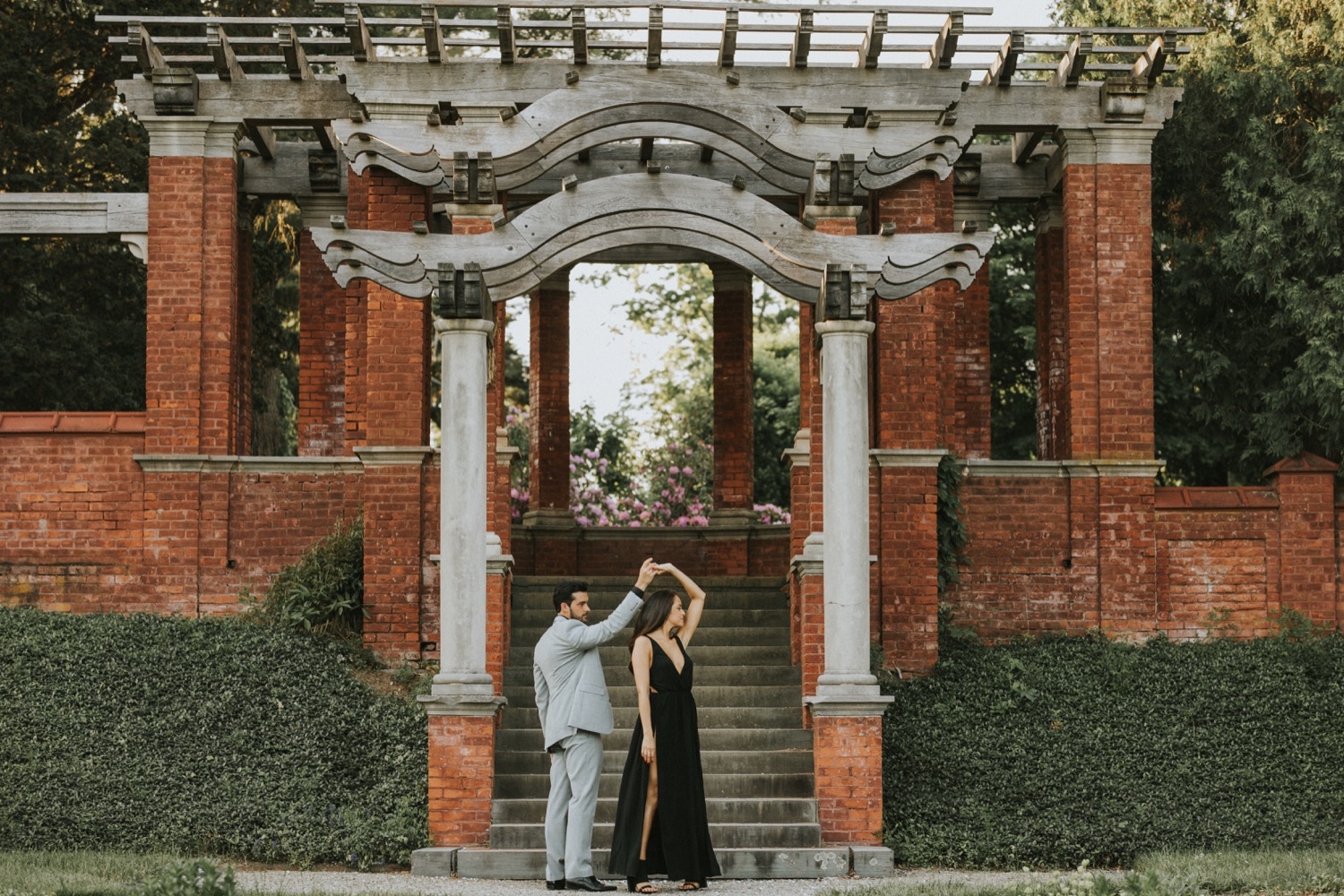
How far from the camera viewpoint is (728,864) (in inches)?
442

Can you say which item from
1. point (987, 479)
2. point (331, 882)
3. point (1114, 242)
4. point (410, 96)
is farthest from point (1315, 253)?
point (331, 882)

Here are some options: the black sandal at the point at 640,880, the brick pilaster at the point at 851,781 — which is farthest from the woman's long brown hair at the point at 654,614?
the brick pilaster at the point at 851,781

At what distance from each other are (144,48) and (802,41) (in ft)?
19.2

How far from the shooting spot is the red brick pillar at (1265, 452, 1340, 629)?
50.8 ft

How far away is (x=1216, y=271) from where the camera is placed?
17.8 meters

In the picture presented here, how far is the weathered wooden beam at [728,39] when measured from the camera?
14.2 metres

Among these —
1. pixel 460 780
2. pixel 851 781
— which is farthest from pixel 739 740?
pixel 460 780

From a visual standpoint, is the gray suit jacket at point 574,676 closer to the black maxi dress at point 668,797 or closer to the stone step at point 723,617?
the black maxi dress at point 668,797

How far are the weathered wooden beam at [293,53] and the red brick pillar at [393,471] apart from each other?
172 cm

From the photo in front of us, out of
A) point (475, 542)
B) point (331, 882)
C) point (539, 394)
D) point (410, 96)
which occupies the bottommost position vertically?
point (331, 882)

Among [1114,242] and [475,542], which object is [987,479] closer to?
[1114,242]

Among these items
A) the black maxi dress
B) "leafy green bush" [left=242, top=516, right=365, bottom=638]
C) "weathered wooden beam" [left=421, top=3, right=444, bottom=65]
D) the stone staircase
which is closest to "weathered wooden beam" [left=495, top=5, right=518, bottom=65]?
"weathered wooden beam" [left=421, top=3, right=444, bottom=65]

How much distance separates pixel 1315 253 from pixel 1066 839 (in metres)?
7.53

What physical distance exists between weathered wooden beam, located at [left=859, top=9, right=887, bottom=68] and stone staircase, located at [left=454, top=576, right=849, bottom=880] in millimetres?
4778
